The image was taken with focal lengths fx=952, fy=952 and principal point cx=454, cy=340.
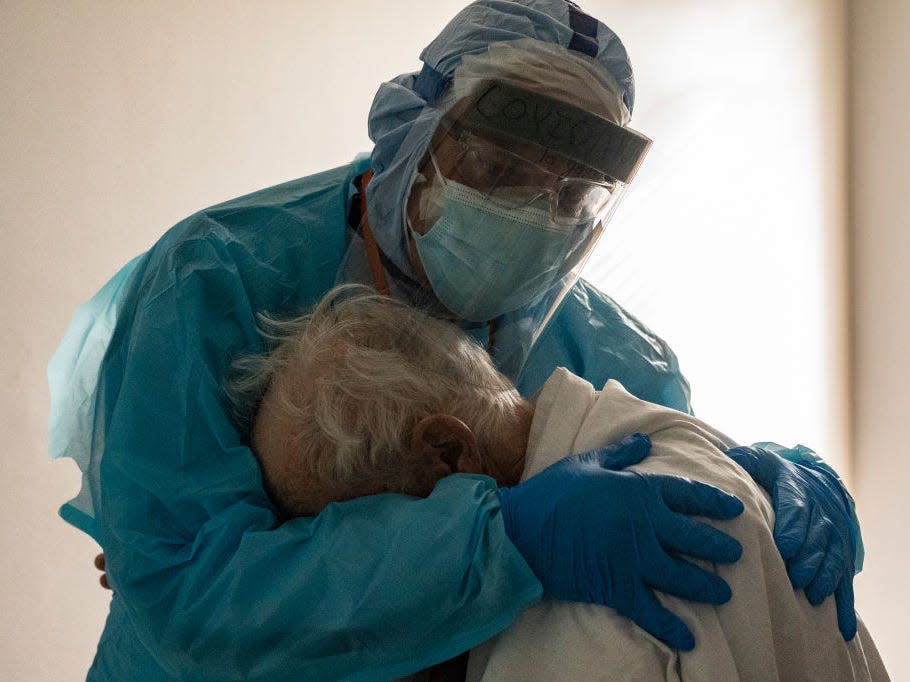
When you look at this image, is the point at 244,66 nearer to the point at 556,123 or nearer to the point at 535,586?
the point at 556,123

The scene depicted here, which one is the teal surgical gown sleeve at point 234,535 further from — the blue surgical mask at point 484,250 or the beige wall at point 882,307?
the beige wall at point 882,307

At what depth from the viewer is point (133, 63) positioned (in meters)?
1.94

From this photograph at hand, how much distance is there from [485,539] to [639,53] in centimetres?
228

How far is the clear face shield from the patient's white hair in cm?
18

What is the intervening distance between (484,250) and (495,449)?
32 centimetres

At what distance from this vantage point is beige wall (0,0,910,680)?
5.95ft

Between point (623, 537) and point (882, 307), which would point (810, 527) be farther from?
point (882, 307)

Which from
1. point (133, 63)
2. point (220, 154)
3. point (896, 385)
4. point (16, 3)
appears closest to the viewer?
point (16, 3)

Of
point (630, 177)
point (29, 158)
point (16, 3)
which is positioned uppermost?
point (16, 3)

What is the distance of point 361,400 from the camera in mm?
1022

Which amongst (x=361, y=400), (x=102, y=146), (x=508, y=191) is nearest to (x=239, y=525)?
(x=361, y=400)

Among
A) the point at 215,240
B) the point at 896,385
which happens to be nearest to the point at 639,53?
the point at 896,385

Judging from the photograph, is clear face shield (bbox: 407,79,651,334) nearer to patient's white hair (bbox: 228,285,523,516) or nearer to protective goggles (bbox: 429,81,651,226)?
protective goggles (bbox: 429,81,651,226)

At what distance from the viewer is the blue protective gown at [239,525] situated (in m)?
0.95
